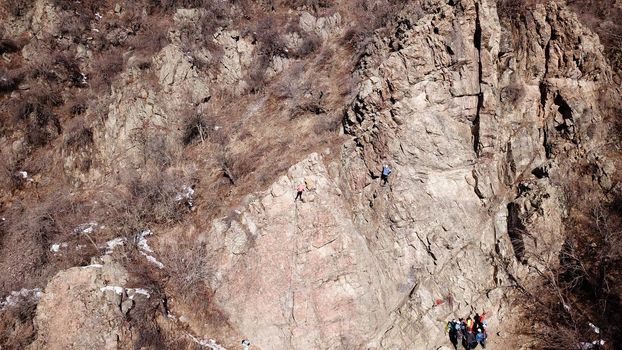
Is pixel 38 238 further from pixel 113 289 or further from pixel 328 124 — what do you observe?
pixel 328 124

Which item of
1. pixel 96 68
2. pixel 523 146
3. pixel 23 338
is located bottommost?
pixel 23 338

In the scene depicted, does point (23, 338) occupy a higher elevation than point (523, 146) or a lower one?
lower

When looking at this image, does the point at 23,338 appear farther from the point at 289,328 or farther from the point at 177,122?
the point at 177,122

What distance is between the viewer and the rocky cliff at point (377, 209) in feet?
62.3

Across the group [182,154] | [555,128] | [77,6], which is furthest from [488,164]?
[77,6]

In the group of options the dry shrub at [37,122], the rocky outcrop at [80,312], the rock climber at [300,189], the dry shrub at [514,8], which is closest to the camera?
the rocky outcrop at [80,312]

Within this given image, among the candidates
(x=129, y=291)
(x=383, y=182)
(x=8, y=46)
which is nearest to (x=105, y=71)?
(x=8, y=46)

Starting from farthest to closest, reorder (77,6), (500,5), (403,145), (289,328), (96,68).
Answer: (77,6) < (96,68) < (500,5) < (403,145) < (289,328)

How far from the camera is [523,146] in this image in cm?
2125

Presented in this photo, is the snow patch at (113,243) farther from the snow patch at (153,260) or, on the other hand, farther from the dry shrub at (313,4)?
the dry shrub at (313,4)

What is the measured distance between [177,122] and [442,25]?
16.8 m

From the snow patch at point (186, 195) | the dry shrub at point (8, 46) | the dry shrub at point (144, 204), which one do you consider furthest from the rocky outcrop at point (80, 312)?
the dry shrub at point (8, 46)

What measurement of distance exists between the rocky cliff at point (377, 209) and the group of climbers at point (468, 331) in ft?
1.77

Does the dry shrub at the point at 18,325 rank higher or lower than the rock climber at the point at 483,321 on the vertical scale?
lower
